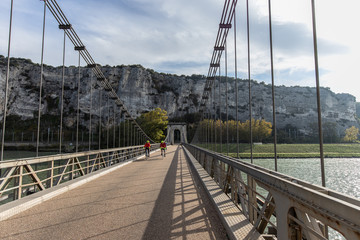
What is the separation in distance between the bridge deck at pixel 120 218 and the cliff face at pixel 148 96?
8301 centimetres

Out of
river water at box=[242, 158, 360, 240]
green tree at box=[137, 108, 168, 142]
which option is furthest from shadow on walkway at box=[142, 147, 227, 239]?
Answer: green tree at box=[137, 108, 168, 142]

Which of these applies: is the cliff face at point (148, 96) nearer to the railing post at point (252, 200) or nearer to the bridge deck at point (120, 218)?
the bridge deck at point (120, 218)

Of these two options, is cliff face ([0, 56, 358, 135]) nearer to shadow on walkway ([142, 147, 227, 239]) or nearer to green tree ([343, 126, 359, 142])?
green tree ([343, 126, 359, 142])

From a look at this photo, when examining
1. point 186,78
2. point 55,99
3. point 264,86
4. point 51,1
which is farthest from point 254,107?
point 51,1

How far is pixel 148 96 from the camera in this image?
343 feet

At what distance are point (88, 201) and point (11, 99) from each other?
10438cm

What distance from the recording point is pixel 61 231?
3.32 m

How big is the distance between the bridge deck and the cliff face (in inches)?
3268

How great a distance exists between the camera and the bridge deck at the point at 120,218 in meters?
3.24

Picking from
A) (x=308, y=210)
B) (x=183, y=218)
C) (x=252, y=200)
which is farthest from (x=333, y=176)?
(x=308, y=210)

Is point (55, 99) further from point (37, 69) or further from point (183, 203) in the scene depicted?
point (183, 203)

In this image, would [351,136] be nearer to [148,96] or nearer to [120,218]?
[148,96]

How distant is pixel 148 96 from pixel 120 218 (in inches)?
4021

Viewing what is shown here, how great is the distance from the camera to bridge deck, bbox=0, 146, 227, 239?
3.24 m
